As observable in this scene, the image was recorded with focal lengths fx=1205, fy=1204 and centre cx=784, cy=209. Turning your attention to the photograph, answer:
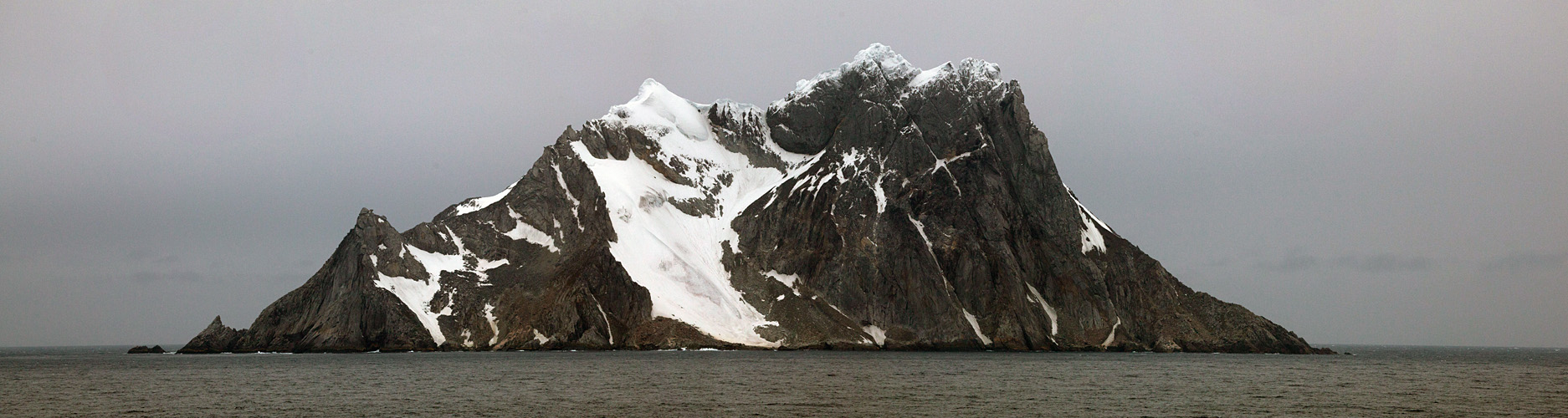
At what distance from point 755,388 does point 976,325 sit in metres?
108

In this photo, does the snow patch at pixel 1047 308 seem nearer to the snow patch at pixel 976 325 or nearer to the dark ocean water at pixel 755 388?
the snow patch at pixel 976 325

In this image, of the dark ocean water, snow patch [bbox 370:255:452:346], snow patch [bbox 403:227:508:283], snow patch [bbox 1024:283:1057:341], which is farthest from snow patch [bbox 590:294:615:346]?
snow patch [bbox 1024:283:1057:341]

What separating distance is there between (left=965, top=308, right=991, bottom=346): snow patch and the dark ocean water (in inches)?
1766

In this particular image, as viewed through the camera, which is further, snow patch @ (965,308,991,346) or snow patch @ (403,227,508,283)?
snow patch @ (965,308,991,346)

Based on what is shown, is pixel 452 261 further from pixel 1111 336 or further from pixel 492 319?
pixel 1111 336

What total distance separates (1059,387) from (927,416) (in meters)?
27.6

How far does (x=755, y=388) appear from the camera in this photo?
9044 centimetres

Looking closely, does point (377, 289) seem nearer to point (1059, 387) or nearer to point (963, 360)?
point (963, 360)

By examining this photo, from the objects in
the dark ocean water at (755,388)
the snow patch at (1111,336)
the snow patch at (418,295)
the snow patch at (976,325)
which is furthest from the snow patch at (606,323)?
the snow patch at (1111,336)

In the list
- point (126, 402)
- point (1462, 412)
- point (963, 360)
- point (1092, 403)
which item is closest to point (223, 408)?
point (126, 402)

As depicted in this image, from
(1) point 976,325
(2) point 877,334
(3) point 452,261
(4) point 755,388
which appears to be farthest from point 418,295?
(4) point 755,388

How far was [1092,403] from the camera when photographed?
79.7 metres

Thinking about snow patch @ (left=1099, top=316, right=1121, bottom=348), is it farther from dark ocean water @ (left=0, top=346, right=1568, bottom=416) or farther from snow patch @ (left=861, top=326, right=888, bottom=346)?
dark ocean water @ (left=0, top=346, right=1568, bottom=416)

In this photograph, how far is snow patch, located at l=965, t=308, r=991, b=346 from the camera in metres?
191
